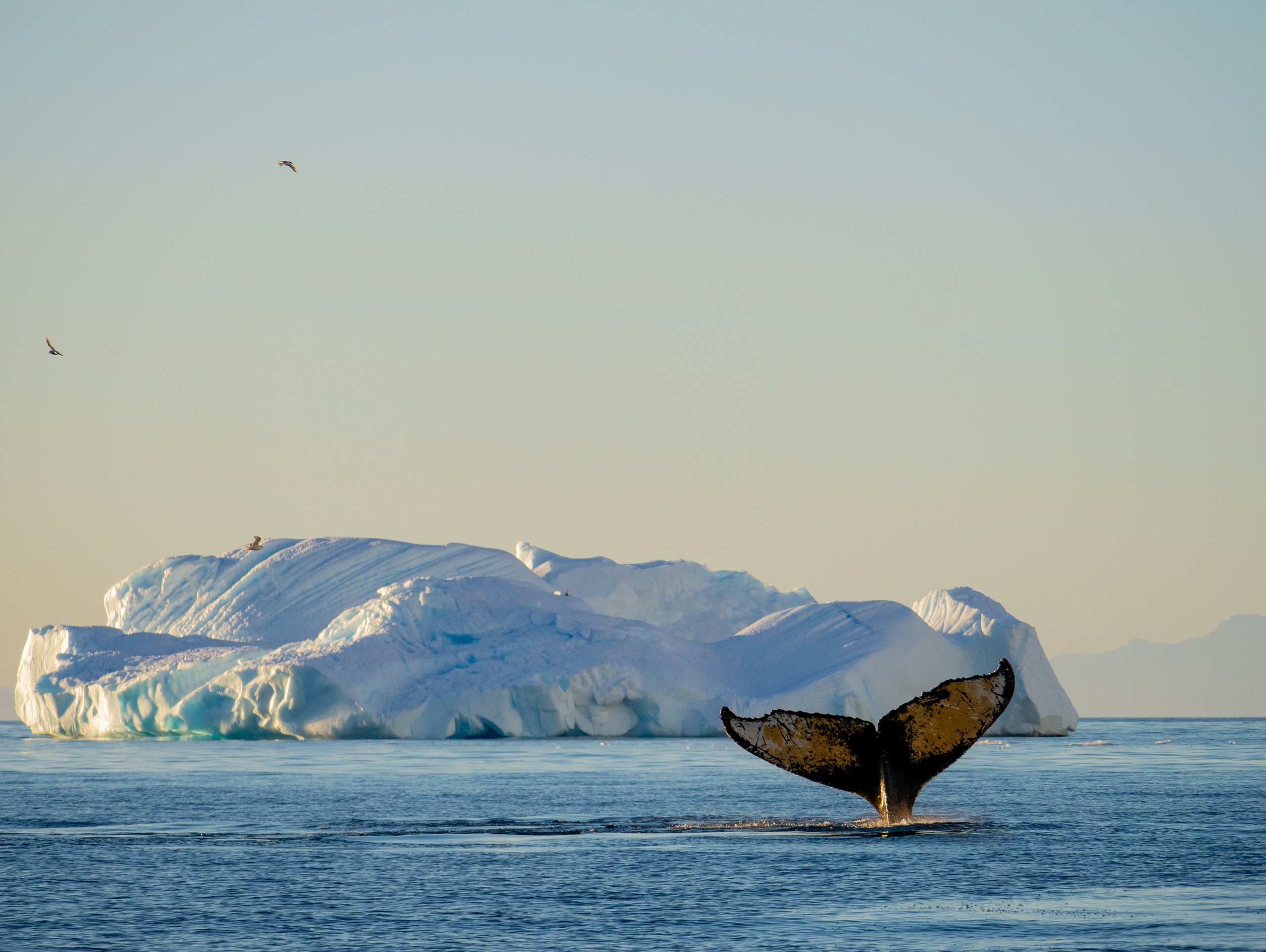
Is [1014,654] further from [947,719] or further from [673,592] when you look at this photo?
[947,719]

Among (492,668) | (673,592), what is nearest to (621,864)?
(492,668)

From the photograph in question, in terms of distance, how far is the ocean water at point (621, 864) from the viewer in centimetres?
1569

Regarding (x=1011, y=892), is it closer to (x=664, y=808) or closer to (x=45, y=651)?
(x=664, y=808)

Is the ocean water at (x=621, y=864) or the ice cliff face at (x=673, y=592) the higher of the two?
the ice cliff face at (x=673, y=592)

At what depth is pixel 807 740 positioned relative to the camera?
2081 cm

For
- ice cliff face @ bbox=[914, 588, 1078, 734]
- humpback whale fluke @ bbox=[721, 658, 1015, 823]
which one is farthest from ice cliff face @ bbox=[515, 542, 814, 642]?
humpback whale fluke @ bbox=[721, 658, 1015, 823]

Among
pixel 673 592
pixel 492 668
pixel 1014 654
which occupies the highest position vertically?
pixel 673 592

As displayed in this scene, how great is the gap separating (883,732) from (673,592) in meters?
68.6

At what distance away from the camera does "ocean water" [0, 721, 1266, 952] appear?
51.5 feet

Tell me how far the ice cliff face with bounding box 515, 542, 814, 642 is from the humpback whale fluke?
215ft

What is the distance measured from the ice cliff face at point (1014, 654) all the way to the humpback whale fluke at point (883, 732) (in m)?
45.4

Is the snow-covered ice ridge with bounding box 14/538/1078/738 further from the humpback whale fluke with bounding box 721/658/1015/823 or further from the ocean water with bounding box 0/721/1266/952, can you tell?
the humpback whale fluke with bounding box 721/658/1015/823

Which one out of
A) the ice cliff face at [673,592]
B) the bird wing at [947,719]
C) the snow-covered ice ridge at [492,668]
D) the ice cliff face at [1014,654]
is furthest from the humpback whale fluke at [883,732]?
the ice cliff face at [673,592]

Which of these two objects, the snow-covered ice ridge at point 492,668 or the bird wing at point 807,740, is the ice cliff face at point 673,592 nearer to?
the snow-covered ice ridge at point 492,668
